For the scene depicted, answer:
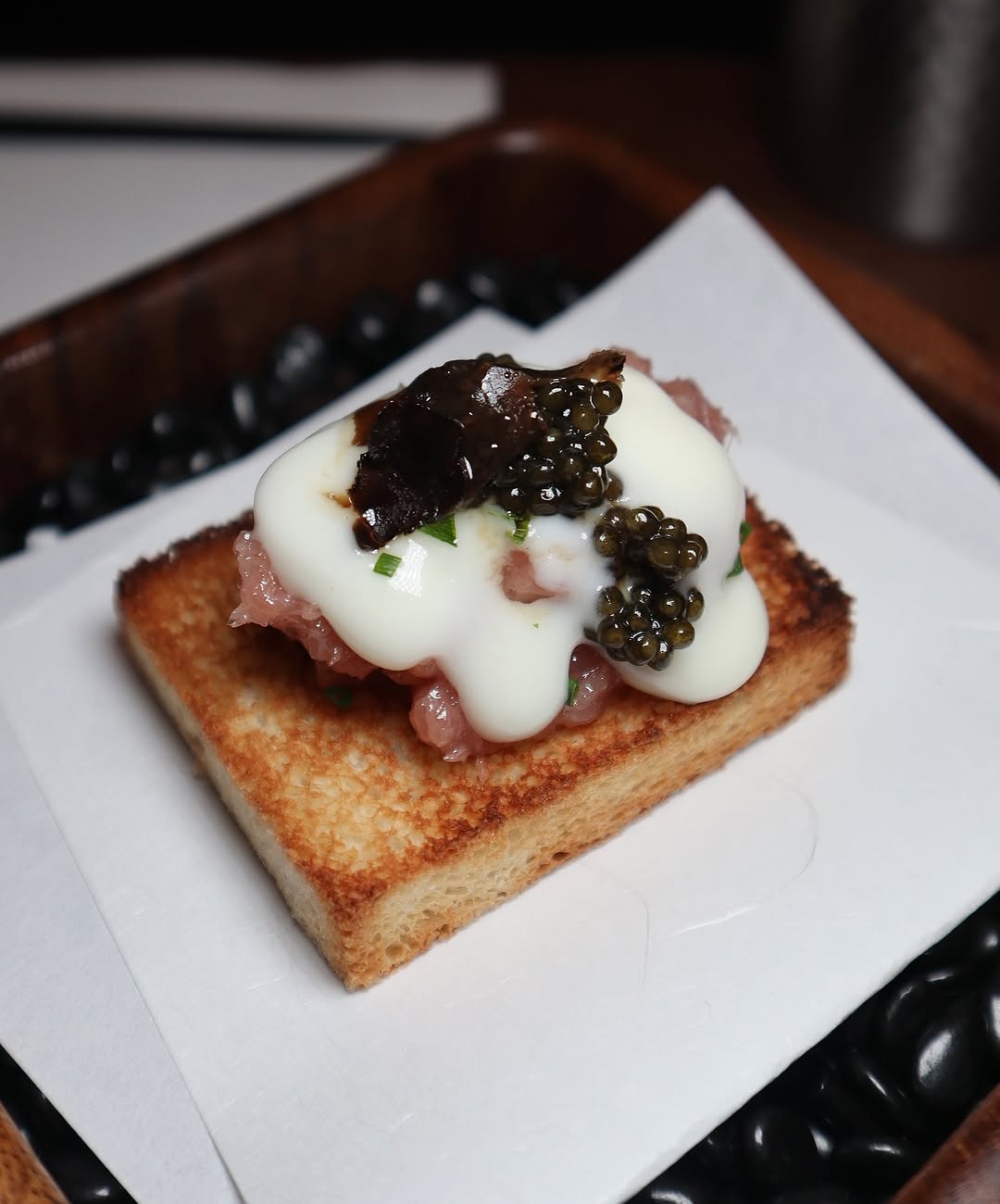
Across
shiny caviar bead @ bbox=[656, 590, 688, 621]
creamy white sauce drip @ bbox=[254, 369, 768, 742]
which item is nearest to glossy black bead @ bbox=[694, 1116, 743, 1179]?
creamy white sauce drip @ bbox=[254, 369, 768, 742]

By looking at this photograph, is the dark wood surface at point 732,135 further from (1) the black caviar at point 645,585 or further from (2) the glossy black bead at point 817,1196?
(2) the glossy black bead at point 817,1196

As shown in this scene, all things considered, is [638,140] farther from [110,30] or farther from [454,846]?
[454,846]

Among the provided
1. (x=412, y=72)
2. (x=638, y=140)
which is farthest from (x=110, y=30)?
(x=638, y=140)

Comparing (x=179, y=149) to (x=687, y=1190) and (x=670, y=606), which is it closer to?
(x=670, y=606)

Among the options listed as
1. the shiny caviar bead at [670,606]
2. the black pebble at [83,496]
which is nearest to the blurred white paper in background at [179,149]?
the black pebble at [83,496]

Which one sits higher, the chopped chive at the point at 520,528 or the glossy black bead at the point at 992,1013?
the chopped chive at the point at 520,528

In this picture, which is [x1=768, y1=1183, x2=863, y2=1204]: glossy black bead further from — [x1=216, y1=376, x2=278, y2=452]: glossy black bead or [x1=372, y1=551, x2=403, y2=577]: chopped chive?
[x1=216, y1=376, x2=278, y2=452]: glossy black bead
